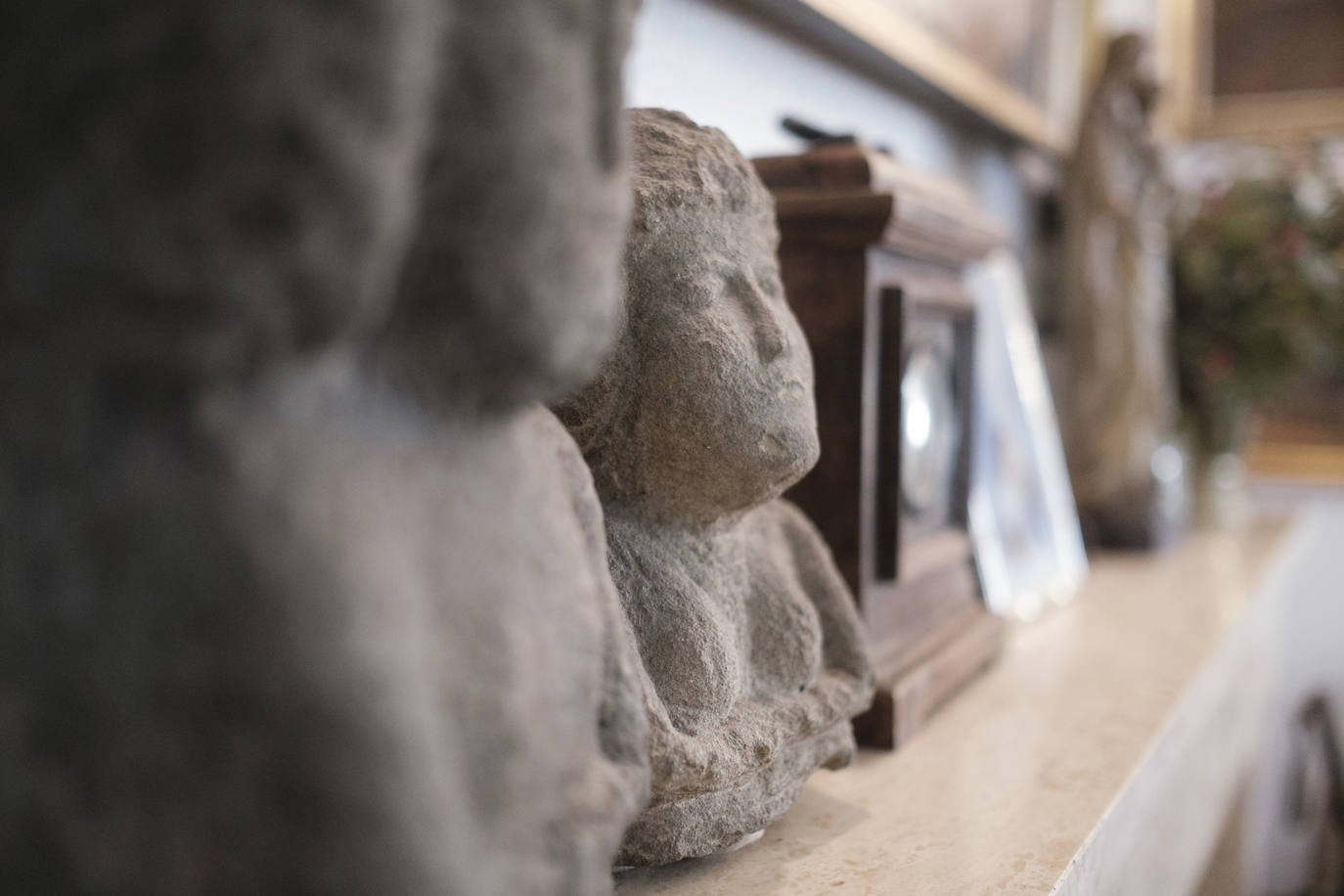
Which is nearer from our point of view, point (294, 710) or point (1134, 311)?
point (294, 710)

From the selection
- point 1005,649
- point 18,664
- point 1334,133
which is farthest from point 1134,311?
point 18,664

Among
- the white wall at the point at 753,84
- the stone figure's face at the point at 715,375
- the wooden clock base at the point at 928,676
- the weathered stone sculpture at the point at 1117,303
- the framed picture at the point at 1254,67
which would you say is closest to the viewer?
the stone figure's face at the point at 715,375

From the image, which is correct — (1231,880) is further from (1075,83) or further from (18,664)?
(18,664)

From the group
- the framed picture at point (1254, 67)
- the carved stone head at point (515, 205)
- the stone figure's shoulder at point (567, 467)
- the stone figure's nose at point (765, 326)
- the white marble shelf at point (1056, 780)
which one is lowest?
the white marble shelf at point (1056, 780)

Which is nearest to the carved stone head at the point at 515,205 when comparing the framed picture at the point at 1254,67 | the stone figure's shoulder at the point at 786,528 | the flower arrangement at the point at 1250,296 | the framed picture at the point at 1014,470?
the stone figure's shoulder at the point at 786,528

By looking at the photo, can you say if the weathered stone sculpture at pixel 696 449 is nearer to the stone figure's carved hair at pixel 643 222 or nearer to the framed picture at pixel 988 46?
the stone figure's carved hair at pixel 643 222

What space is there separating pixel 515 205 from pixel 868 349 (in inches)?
28.9

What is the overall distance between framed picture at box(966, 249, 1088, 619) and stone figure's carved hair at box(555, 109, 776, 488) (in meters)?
0.89

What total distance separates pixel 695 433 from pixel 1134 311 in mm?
1871

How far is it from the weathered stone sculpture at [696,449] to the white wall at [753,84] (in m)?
0.40

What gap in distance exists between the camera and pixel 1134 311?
7.64 feet

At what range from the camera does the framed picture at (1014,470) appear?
165 cm

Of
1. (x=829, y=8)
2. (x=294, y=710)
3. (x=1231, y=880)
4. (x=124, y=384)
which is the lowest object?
(x=1231, y=880)

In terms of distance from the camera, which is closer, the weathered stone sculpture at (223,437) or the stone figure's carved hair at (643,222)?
the weathered stone sculpture at (223,437)
